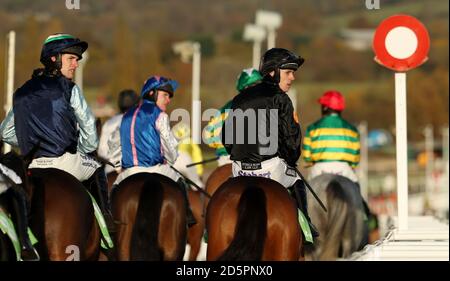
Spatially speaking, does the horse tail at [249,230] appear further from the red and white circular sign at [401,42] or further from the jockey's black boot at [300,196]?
the red and white circular sign at [401,42]

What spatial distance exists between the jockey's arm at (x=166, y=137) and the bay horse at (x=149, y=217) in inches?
17.2

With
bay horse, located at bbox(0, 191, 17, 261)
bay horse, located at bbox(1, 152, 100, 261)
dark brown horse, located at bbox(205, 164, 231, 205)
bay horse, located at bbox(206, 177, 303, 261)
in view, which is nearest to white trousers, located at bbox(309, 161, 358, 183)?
dark brown horse, located at bbox(205, 164, 231, 205)

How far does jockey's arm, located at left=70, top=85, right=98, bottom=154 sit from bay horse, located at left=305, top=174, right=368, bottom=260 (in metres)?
4.64

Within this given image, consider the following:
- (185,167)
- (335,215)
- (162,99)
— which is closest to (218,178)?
(335,215)

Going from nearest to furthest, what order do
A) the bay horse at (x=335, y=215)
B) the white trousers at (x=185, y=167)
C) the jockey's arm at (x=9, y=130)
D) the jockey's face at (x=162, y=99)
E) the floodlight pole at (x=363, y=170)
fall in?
the jockey's arm at (x=9, y=130) → the jockey's face at (x=162, y=99) → the bay horse at (x=335, y=215) → the white trousers at (x=185, y=167) → the floodlight pole at (x=363, y=170)

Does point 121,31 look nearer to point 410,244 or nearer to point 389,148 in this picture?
point 389,148

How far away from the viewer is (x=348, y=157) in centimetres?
1548

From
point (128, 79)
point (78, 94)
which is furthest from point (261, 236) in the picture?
point (128, 79)

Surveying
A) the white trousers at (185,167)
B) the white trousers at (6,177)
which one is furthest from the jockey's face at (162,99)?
the white trousers at (185,167)

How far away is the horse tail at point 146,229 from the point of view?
11789 mm

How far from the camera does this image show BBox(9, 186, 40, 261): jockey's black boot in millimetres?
9117

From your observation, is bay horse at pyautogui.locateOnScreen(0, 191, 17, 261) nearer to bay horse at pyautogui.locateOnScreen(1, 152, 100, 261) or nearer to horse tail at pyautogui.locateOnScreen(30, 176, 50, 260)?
bay horse at pyautogui.locateOnScreen(1, 152, 100, 261)

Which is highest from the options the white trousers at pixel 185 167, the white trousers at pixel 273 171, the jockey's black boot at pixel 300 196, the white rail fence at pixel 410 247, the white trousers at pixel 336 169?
the white trousers at pixel 185 167

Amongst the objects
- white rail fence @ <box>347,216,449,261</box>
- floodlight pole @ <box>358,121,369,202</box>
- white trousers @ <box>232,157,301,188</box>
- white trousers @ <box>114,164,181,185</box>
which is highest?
floodlight pole @ <box>358,121,369,202</box>
